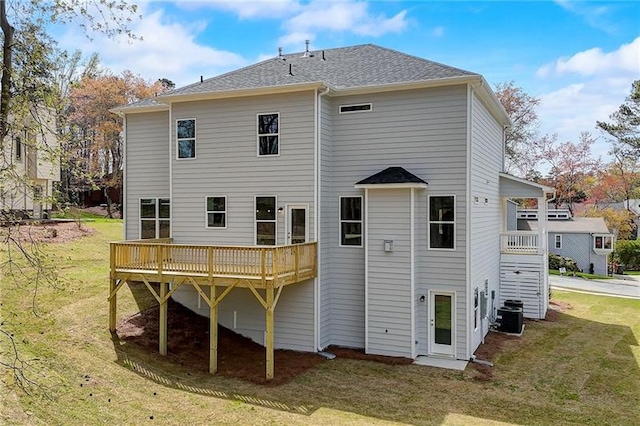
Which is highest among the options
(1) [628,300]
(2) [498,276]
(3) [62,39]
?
(3) [62,39]

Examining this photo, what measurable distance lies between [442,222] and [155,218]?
8912 mm

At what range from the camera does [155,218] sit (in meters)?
15.3

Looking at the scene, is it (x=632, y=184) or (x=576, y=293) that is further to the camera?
(x=632, y=184)

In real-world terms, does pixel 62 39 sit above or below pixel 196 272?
above

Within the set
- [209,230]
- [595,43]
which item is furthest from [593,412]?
[595,43]

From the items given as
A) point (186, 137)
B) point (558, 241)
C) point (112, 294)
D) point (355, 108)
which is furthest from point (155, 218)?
point (558, 241)

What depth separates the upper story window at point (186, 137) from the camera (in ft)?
45.9

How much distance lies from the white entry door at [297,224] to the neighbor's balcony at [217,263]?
0.51 meters

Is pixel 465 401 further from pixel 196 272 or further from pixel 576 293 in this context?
pixel 576 293

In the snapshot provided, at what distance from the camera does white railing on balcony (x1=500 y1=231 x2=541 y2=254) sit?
16.5 metres

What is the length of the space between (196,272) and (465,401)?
6.70 metres

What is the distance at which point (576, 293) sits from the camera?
2248 centimetres

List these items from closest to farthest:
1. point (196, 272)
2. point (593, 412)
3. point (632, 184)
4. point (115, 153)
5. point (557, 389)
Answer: point (593, 412) → point (557, 389) → point (196, 272) → point (115, 153) → point (632, 184)

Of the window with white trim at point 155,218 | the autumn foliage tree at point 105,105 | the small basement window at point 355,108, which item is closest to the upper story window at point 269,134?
the small basement window at point 355,108
